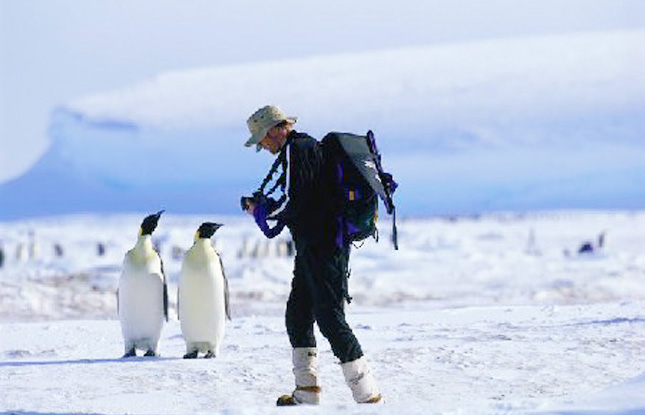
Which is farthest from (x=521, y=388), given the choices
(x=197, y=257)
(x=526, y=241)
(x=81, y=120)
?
(x=81, y=120)

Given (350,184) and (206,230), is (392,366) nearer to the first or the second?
(206,230)

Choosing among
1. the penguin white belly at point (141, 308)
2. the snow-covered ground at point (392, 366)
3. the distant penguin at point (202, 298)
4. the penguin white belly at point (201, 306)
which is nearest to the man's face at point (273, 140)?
the snow-covered ground at point (392, 366)

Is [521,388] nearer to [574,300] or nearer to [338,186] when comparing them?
[338,186]

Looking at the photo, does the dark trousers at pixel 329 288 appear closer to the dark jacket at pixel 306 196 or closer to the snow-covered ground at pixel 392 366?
the dark jacket at pixel 306 196

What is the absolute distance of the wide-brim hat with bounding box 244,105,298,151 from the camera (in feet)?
13.2

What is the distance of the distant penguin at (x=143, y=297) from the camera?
607cm

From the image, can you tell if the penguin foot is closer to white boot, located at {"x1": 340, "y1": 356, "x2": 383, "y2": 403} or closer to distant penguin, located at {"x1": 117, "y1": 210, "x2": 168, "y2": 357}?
distant penguin, located at {"x1": 117, "y1": 210, "x2": 168, "y2": 357}

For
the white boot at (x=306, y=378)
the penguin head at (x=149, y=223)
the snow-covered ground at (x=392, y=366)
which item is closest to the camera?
the white boot at (x=306, y=378)

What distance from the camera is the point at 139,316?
20.0 feet

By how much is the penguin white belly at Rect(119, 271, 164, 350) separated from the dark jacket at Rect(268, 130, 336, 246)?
2.32 metres

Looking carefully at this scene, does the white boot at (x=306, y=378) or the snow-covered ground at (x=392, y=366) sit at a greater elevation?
the white boot at (x=306, y=378)

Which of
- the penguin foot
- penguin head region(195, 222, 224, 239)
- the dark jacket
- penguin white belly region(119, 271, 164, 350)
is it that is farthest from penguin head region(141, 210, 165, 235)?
the dark jacket

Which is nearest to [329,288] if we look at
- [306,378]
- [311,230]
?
[311,230]

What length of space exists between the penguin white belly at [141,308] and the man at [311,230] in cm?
214
